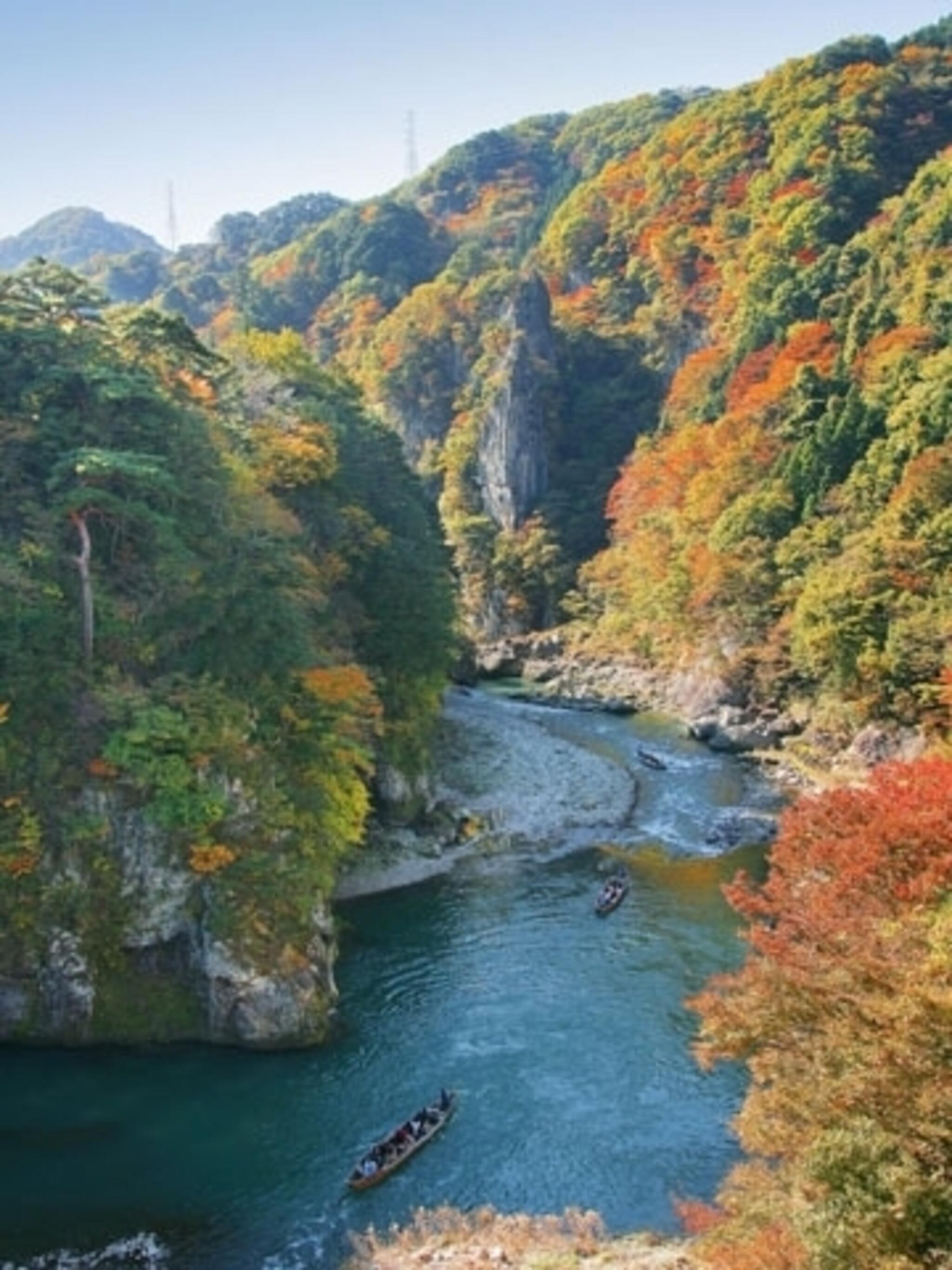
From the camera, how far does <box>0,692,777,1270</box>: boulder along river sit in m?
22.3

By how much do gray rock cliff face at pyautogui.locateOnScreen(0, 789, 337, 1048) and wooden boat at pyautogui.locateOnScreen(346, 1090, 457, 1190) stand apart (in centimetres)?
447

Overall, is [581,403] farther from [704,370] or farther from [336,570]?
[336,570]

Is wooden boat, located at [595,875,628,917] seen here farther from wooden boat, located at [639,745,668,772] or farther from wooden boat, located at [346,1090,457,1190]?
wooden boat, located at [639,745,668,772]

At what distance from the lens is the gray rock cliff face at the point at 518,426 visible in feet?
306

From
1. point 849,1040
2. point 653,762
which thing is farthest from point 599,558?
point 849,1040

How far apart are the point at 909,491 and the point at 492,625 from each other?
41.4 m

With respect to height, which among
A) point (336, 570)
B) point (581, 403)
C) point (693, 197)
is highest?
point (693, 197)

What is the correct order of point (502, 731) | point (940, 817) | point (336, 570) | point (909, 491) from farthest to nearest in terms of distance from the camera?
point (502, 731)
point (909, 491)
point (336, 570)
point (940, 817)

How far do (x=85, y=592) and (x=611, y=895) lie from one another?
1810 centimetres

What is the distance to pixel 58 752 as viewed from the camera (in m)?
29.1

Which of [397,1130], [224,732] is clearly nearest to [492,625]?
[224,732]

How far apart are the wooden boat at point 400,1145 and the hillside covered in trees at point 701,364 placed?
27679 millimetres

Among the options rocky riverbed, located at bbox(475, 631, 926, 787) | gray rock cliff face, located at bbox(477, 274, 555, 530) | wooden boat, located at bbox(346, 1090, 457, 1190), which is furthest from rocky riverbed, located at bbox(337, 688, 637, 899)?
gray rock cliff face, located at bbox(477, 274, 555, 530)

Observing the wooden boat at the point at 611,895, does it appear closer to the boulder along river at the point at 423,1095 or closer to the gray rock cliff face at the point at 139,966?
the boulder along river at the point at 423,1095
